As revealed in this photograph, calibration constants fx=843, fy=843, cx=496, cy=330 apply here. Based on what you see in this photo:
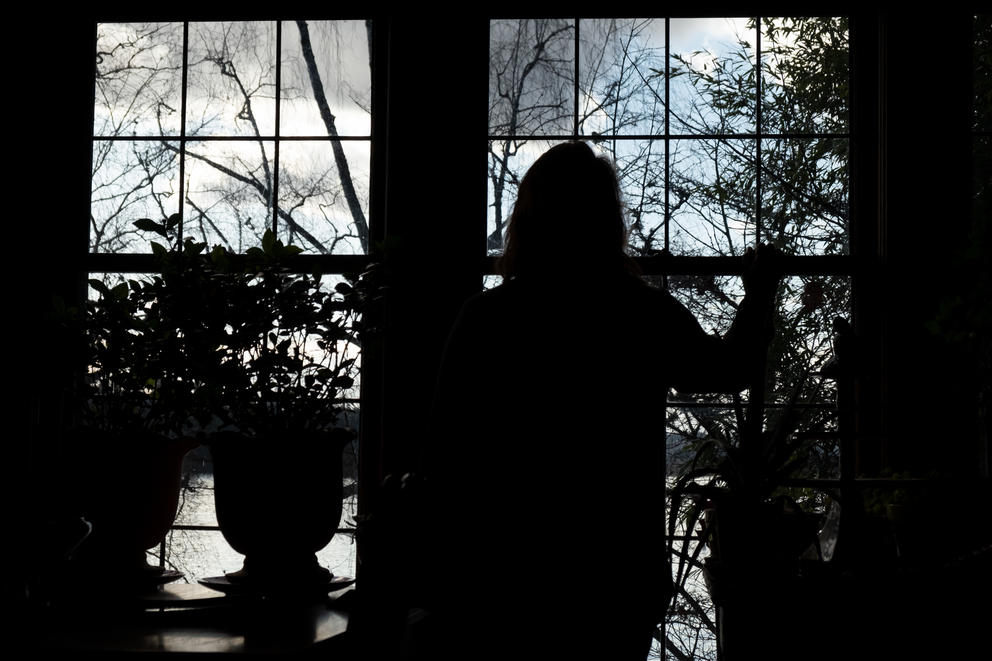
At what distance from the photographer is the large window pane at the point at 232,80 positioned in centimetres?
274

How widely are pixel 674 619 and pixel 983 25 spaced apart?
2035 millimetres

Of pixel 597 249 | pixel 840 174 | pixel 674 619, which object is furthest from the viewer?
pixel 840 174

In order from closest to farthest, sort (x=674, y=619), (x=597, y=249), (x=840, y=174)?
1. (x=597, y=249)
2. (x=674, y=619)
3. (x=840, y=174)

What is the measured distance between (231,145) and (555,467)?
1815 millimetres

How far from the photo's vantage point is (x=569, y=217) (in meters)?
1.56

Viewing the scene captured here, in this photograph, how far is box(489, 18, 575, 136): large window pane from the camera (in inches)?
105

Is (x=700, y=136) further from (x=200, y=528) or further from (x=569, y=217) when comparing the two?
(x=200, y=528)

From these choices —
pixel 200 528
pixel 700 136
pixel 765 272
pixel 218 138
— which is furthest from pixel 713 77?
pixel 200 528

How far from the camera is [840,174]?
8.55 feet

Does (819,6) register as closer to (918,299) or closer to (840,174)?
(840,174)

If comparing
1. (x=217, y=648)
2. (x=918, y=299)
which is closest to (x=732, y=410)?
(x=918, y=299)

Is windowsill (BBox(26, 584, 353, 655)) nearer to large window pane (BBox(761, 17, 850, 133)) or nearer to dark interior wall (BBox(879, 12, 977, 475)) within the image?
dark interior wall (BBox(879, 12, 977, 475))

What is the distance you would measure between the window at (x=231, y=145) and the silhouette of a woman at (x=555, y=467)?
4.10 feet

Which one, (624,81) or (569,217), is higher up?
(624,81)
